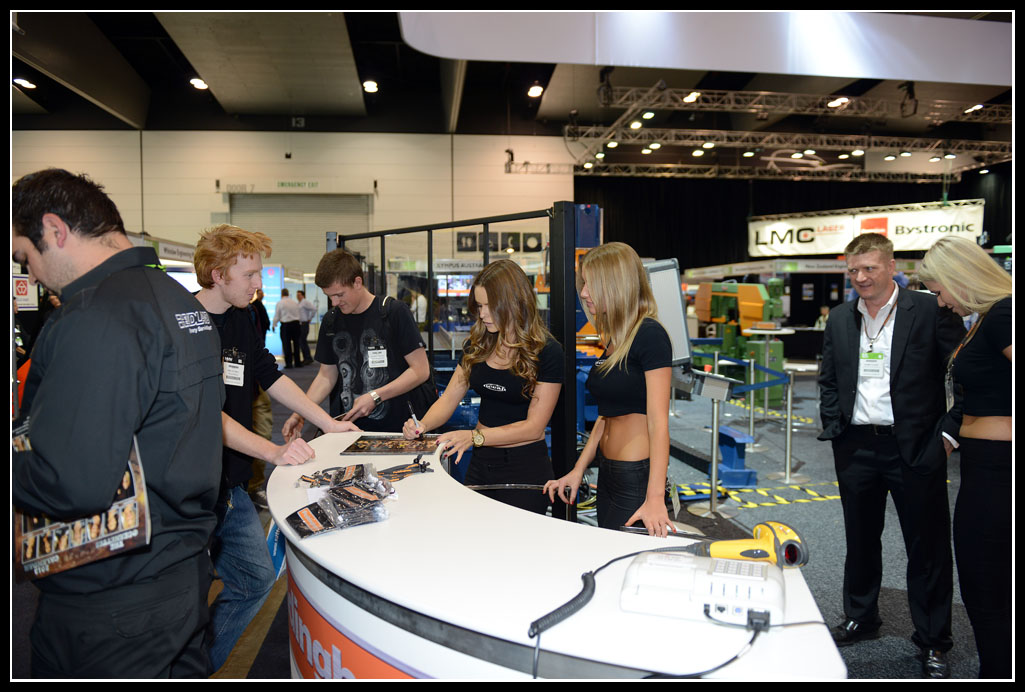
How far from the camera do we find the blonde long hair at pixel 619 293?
6.39ft

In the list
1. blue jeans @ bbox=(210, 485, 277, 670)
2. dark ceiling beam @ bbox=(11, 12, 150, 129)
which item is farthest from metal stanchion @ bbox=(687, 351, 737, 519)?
dark ceiling beam @ bbox=(11, 12, 150, 129)

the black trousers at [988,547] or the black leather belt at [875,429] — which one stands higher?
the black leather belt at [875,429]

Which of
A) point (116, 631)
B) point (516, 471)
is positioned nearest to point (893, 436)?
point (516, 471)

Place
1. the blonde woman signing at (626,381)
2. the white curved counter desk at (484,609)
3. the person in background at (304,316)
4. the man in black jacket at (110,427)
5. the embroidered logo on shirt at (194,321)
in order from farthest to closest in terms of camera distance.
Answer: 1. the person in background at (304,316)
2. the blonde woman signing at (626,381)
3. the embroidered logo on shirt at (194,321)
4. the man in black jacket at (110,427)
5. the white curved counter desk at (484,609)

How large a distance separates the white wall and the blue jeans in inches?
473

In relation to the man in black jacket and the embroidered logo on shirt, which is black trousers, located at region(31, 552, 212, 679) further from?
the embroidered logo on shirt

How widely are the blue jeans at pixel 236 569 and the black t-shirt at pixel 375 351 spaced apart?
2.94 ft

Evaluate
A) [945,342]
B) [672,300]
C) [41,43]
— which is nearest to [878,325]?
[945,342]

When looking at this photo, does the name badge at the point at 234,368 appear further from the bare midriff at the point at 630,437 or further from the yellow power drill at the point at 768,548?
the yellow power drill at the point at 768,548

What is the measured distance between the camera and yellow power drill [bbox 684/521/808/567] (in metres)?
1.17

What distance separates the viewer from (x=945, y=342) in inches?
88.2

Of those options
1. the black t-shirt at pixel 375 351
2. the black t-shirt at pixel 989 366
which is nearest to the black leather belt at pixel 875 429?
the black t-shirt at pixel 989 366
